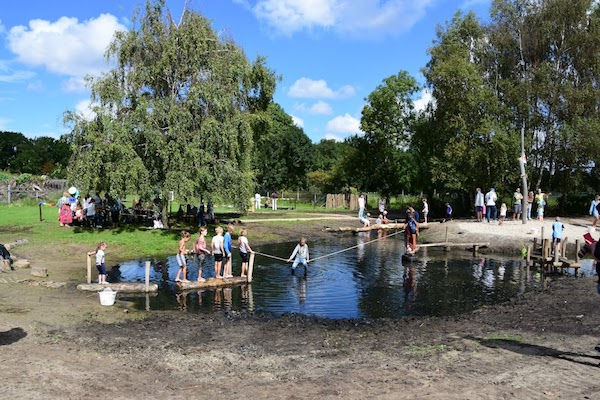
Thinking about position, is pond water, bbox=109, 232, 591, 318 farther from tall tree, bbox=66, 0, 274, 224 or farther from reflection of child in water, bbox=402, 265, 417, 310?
tall tree, bbox=66, 0, 274, 224

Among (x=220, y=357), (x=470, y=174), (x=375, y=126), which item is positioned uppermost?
(x=375, y=126)

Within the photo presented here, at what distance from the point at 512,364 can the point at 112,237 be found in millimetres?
22452

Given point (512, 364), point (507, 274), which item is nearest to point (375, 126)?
point (507, 274)

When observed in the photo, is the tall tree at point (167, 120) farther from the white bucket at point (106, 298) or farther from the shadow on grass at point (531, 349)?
the shadow on grass at point (531, 349)

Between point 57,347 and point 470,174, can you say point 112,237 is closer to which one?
point 57,347

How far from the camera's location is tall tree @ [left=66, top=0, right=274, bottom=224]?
87.2ft

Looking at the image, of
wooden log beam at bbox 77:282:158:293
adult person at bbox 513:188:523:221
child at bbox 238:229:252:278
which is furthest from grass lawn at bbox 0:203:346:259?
adult person at bbox 513:188:523:221

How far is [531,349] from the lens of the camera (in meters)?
10.7

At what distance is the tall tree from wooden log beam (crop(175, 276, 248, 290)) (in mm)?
9318

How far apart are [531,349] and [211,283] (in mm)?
11168

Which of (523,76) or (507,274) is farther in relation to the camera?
(523,76)

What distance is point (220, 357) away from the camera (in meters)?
10.4

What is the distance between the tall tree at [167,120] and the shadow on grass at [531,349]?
1901 cm

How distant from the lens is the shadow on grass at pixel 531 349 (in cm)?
999
